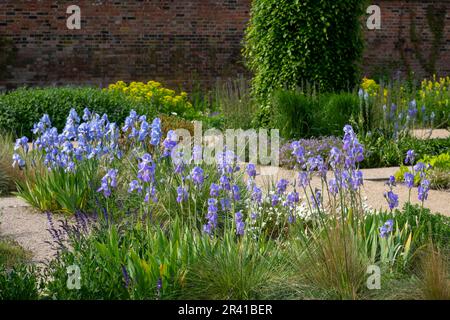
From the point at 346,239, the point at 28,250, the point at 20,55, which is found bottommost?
the point at 28,250

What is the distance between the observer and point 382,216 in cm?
565

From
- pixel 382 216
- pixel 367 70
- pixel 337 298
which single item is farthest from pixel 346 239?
pixel 367 70

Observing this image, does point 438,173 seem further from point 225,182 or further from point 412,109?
point 225,182

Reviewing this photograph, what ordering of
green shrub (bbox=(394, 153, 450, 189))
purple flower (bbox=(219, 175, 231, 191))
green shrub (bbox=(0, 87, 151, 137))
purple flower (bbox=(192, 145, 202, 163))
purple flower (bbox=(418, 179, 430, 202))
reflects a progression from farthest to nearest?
green shrub (bbox=(0, 87, 151, 137)) < green shrub (bbox=(394, 153, 450, 189)) < purple flower (bbox=(192, 145, 202, 163)) < purple flower (bbox=(418, 179, 430, 202)) < purple flower (bbox=(219, 175, 231, 191))

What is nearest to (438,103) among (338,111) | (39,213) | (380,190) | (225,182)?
(338,111)

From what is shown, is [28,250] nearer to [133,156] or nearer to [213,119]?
[133,156]

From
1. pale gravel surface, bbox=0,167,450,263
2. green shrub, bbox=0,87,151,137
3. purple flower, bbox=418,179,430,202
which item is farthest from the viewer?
green shrub, bbox=0,87,151,137

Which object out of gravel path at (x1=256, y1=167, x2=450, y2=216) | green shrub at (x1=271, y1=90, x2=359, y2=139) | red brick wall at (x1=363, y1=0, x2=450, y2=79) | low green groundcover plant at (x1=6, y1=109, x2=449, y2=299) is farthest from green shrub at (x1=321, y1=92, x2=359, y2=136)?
red brick wall at (x1=363, y1=0, x2=450, y2=79)

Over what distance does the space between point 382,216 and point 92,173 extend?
9.57 feet

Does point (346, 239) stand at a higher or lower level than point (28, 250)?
higher

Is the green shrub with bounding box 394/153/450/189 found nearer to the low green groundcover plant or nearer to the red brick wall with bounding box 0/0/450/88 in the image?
the low green groundcover plant

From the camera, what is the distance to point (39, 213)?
7.50 metres

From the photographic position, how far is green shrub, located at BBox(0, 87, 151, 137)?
1205 cm

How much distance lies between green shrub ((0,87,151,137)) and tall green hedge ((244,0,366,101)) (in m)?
2.15
